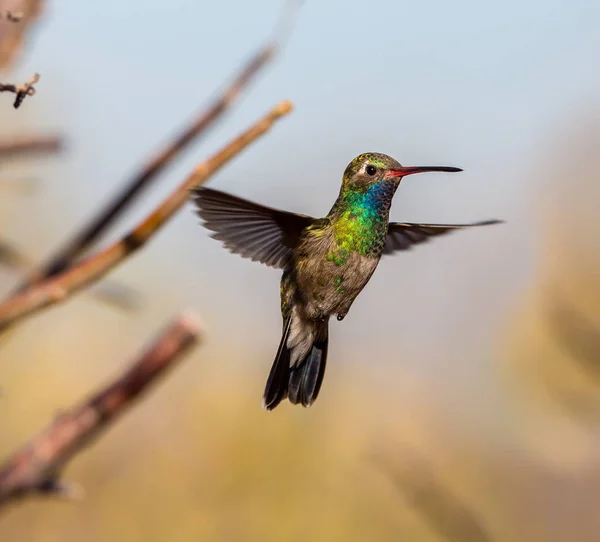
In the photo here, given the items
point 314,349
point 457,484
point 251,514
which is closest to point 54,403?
point 251,514

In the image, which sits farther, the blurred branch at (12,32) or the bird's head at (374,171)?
the bird's head at (374,171)

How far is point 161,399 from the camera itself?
28.5 ft

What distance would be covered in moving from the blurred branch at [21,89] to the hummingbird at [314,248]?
0.58 meters

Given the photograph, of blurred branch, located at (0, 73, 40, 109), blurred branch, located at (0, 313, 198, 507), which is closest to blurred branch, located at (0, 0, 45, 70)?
blurred branch, located at (0, 73, 40, 109)

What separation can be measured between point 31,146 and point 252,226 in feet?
2.72

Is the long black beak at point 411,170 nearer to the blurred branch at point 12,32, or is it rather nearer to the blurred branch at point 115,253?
the blurred branch at point 115,253

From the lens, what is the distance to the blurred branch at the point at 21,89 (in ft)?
4.58

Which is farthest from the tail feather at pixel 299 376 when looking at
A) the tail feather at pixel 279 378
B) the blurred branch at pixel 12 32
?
the blurred branch at pixel 12 32

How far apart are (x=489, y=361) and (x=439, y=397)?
122 cm

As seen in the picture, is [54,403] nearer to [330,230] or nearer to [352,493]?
[352,493]

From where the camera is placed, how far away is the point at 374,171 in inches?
89.6

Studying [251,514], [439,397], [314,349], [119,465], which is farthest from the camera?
[439,397]

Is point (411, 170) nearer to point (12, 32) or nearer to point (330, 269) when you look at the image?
point (330, 269)

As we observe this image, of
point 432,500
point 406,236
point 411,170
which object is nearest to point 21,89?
point 411,170
